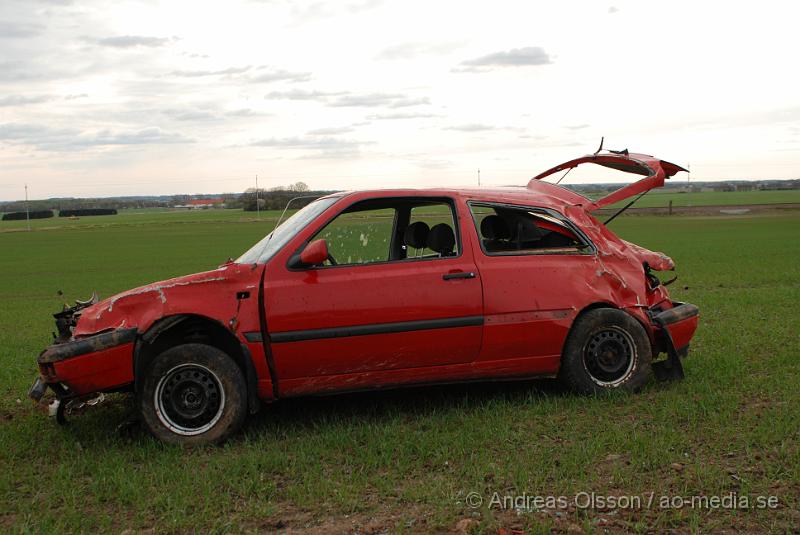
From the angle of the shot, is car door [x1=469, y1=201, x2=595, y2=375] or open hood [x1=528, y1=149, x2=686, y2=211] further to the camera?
open hood [x1=528, y1=149, x2=686, y2=211]

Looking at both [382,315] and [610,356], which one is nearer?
[382,315]

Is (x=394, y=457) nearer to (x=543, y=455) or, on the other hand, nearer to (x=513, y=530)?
(x=543, y=455)

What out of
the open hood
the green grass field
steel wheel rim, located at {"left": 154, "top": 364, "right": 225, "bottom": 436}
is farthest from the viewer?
the open hood

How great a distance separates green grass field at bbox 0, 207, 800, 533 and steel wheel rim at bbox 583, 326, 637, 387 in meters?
0.19

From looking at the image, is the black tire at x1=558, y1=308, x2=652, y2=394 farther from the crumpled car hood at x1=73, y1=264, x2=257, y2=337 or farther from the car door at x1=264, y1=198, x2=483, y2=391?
the crumpled car hood at x1=73, y1=264, x2=257, y2=337

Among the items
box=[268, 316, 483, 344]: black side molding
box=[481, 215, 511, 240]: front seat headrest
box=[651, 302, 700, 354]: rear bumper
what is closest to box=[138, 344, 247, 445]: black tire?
box=[268, 316, 483, 344]: black side molding

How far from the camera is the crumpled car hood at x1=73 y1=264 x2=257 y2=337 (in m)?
5.52

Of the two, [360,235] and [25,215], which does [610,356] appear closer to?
[360,235]

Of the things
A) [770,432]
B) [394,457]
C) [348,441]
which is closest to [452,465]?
[394,457]

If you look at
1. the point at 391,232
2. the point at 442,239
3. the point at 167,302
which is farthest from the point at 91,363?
the point at 442,239

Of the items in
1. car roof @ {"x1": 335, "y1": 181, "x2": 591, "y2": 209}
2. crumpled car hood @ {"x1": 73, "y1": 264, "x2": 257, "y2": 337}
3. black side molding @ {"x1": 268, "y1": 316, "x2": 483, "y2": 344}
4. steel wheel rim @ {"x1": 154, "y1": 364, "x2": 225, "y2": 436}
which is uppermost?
car roof @ {"x1": 335, "y1": 181, "x2": 591, "y2": 209}

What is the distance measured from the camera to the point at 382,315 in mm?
5711

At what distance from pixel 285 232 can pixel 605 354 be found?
2.66 meters

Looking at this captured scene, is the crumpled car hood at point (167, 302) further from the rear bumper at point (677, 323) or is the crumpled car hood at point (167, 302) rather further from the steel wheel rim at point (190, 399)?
the rear bumper at point (677, 323)
